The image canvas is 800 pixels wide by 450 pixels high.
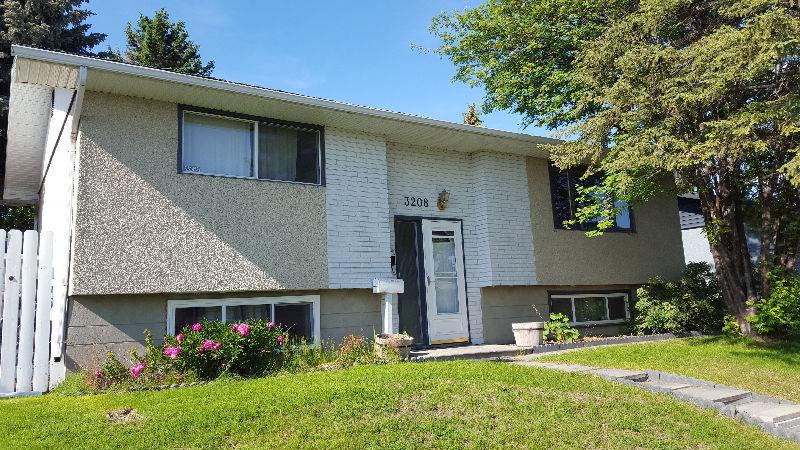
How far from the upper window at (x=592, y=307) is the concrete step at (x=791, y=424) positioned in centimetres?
673

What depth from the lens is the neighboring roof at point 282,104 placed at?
314 inches

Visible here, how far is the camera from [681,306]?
1303 cm

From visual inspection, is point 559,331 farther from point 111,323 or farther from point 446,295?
point 111,323

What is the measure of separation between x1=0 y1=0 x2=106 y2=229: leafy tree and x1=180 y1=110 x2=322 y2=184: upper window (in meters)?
15.7

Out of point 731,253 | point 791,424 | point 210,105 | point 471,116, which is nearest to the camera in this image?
point 791,424

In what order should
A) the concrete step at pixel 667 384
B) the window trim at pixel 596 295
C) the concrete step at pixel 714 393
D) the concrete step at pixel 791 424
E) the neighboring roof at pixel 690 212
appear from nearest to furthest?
the concrete step at pixel 791 424, the concrete step at pixel 714 393, the concrete step at pixel 667 384, the window trim at pixel 596 295, the neighboring roof at pixel 690 212

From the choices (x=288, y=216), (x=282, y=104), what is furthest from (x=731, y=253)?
(x=282, y=104)

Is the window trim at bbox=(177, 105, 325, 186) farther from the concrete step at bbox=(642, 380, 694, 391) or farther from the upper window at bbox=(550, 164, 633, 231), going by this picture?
the concrete step at bbox=(642, 380, 694, 391)

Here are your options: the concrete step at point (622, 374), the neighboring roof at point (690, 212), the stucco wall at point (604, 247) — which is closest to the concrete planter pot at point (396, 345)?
the concrete step at point (622, 374)

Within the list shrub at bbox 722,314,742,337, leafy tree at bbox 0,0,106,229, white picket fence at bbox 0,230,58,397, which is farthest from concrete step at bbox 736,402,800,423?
leafy tree at bbox 0,0,106,229

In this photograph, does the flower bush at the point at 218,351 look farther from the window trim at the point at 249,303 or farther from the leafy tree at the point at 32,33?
the leafy tree at the point at 32,33

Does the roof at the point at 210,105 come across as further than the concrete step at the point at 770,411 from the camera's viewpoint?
Yes

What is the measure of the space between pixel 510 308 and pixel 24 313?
864 cm

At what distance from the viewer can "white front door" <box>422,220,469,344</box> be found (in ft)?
38.0
